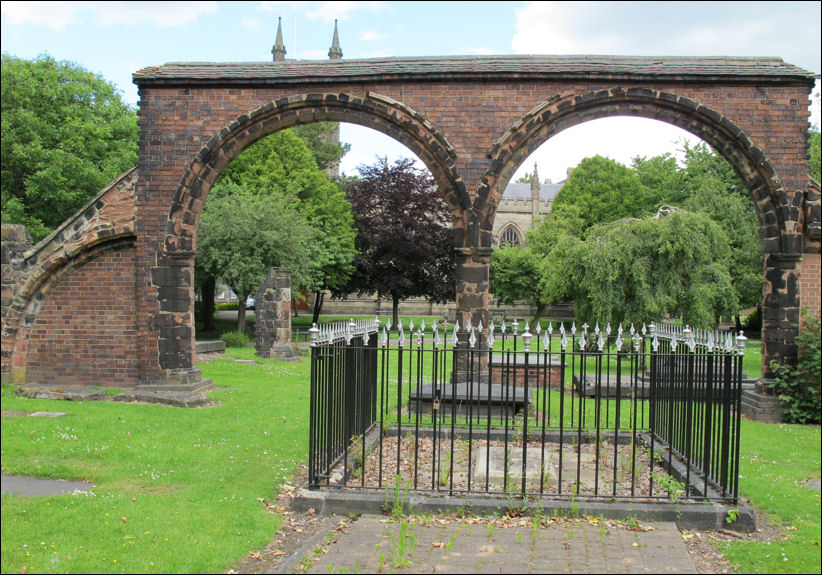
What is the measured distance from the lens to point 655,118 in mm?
10852

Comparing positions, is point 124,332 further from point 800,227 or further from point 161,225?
point 800,227

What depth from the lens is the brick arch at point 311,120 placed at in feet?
35.9

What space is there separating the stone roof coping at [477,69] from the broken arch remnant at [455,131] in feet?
0.10

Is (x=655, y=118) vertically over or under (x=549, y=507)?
over

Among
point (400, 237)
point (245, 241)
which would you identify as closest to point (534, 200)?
point (400, 237)

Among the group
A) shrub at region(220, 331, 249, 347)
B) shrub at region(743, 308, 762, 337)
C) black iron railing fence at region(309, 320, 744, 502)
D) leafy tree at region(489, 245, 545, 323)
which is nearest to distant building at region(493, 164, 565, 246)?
leafy tree at region(489, 245, 545, 323)

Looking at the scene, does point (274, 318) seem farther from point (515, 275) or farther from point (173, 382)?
point (515, 275)

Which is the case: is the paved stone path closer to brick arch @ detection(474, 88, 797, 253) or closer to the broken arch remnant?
the broken arch remnant

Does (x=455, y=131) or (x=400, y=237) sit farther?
(x=400, y=237)

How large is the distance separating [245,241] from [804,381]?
1768 centimetres

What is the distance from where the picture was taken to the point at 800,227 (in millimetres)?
10562

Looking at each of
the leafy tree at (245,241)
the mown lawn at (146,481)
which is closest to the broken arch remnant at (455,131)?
the mown lawn at (146,481)

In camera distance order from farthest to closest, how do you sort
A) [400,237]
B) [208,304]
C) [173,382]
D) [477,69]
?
1. [400,237]
2. [208,304]
3. [173,382]
4. [477,69]

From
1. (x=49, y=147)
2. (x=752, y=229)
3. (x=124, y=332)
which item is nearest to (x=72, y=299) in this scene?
(x=124, y=332)
